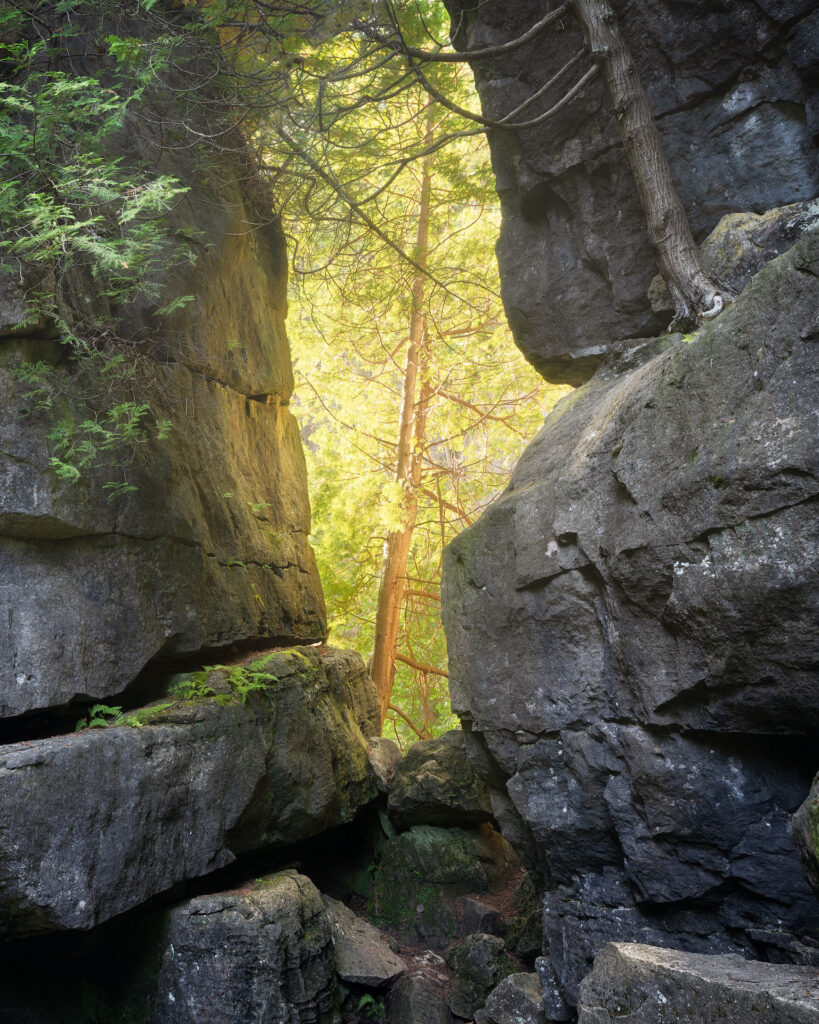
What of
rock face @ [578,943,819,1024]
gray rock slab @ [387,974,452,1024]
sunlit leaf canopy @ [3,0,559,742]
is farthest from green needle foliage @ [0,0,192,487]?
gray rock slab @ [387,974,452,1024]

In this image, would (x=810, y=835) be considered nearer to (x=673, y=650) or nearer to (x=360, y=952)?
(x=673, y=650)

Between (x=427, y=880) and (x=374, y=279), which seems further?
(x=374, y=279)

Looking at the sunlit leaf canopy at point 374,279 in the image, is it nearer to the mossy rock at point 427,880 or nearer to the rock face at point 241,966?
the mossy rock at point 427,880

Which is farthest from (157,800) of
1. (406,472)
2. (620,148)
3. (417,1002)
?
(406,472)

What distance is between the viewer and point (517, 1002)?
20.9ft

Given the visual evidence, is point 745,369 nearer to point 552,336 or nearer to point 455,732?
point 552,336

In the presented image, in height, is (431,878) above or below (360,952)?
above

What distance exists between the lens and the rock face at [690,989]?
3.54 metres

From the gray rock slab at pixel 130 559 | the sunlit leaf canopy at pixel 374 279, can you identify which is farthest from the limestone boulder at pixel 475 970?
the sunlit leaf canopy at pixel 374 279

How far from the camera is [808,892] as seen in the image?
16.8 ft

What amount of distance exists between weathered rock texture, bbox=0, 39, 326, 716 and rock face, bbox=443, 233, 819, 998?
9.89 ft

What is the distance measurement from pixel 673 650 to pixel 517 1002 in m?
3.43

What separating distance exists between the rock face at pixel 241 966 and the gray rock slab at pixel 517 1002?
1431 mm

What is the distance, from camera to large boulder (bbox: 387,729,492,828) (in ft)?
30.2
